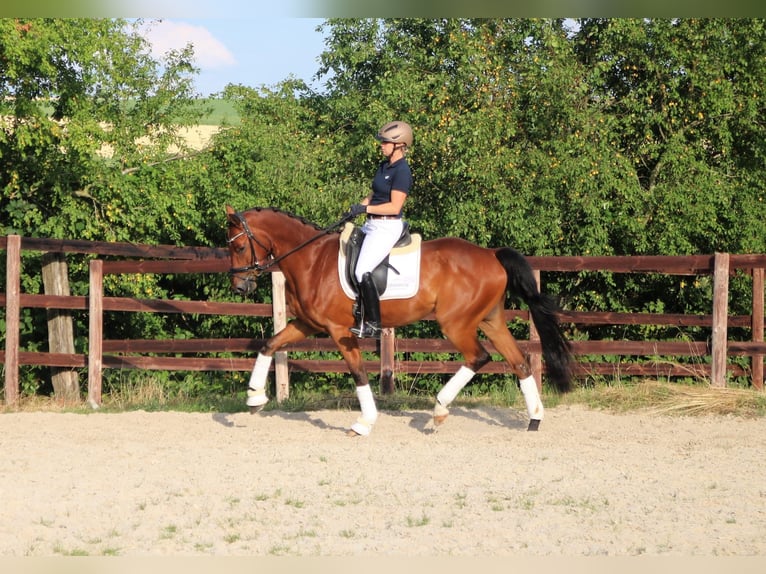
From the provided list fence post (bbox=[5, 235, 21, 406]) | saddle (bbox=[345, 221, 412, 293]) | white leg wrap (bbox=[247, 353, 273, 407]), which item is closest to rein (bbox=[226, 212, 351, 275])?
saddle (bbox=[345, 221, 412, 293])

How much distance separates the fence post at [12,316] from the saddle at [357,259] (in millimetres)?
4723

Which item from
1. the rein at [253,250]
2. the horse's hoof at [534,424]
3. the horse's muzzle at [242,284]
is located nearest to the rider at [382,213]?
the rein at [253,250]

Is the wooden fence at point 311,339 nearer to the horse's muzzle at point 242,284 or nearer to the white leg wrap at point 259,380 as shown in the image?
the white leg wrap at point 259,380

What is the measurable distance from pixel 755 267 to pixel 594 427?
3.07 metres

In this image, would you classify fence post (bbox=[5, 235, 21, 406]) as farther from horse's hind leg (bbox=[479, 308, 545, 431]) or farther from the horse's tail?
the horse's tail

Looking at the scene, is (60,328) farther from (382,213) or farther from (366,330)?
(382,213)

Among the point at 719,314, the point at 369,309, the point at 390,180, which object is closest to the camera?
the point at 390,180

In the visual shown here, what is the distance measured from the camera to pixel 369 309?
27.6 ft

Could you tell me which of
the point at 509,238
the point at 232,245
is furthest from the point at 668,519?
the point at 509,238

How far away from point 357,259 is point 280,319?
284 centimetres

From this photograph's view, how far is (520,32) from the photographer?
609 inches

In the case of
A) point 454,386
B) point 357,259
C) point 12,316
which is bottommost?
point 454,386

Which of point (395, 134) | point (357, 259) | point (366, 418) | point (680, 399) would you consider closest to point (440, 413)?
point (366, 418)

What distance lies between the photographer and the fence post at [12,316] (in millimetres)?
11172
